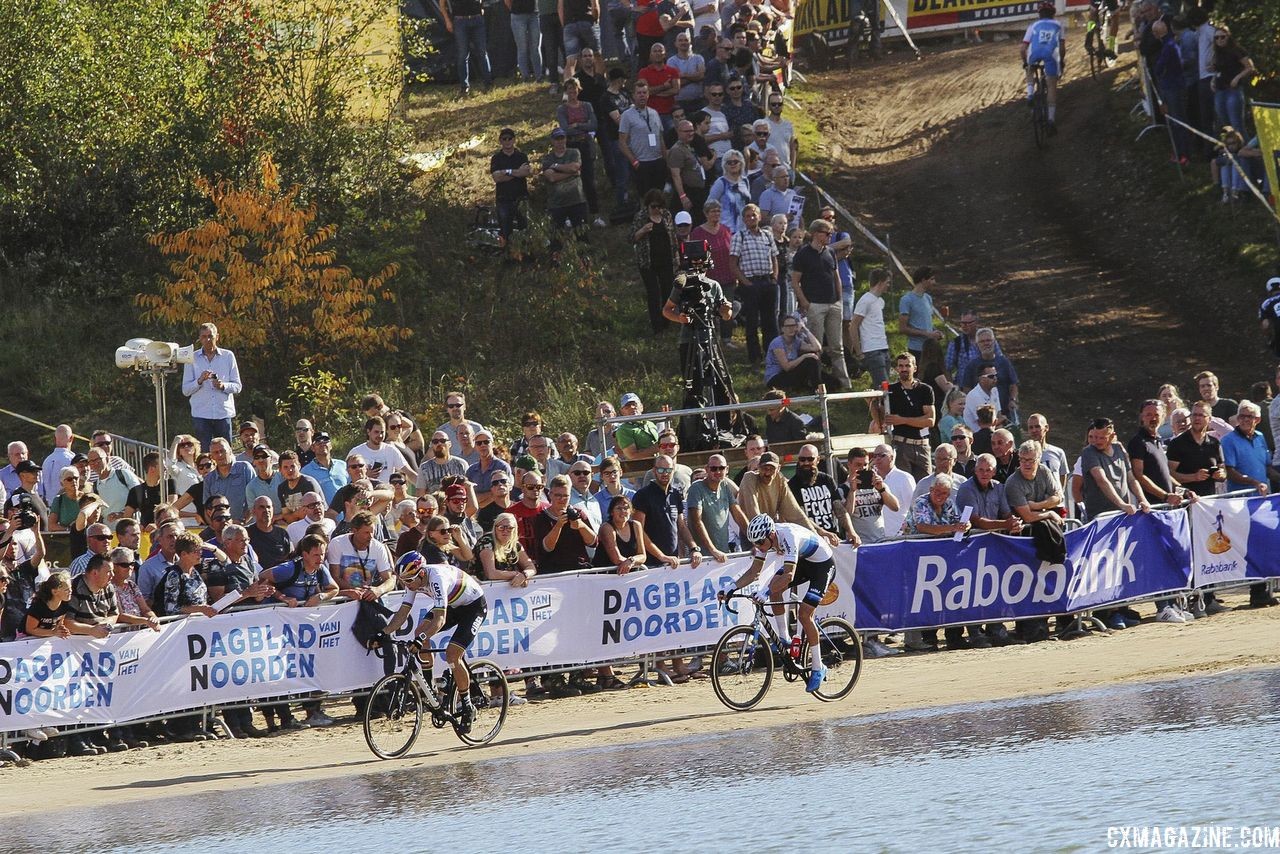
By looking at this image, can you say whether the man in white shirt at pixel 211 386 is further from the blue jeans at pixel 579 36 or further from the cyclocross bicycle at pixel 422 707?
the blue jeans at pixel 579 36

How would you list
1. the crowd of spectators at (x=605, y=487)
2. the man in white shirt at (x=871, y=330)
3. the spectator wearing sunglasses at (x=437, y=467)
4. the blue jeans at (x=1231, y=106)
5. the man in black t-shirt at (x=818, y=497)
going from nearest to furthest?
the crowd of spectators at (x=605, y=487) < the man in black t-shirt at (x=818, y=497) < the spectator wearing sunglasses at (x=437, y=467) < the man in white shirt at (x=871, y=330) < the blue jeans at (x=1231, y=106)

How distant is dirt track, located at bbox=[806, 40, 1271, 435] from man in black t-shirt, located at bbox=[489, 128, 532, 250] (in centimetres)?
696

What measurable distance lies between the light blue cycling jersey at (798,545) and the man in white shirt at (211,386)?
26.7 ft

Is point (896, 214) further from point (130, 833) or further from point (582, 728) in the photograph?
point (130, 833)

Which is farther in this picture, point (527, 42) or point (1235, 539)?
point (527, 42)

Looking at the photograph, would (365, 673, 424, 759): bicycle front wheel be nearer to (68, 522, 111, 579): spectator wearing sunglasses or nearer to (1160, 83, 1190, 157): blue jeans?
(68, 522, 111, 579): spectator wearing sunglasses

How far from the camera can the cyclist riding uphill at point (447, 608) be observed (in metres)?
14.2

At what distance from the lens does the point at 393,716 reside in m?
14.2

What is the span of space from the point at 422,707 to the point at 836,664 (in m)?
3.74

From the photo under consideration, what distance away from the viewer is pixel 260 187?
90.2 ft

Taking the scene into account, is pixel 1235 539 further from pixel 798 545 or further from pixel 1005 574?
pixel 798 545

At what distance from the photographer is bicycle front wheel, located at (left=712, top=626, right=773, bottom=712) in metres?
15.2

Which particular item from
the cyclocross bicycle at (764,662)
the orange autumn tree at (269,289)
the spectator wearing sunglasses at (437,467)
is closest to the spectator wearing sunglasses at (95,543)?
the spectator wearing sunglasses at (437,467)

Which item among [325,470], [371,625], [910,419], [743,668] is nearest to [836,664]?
[743,668]
